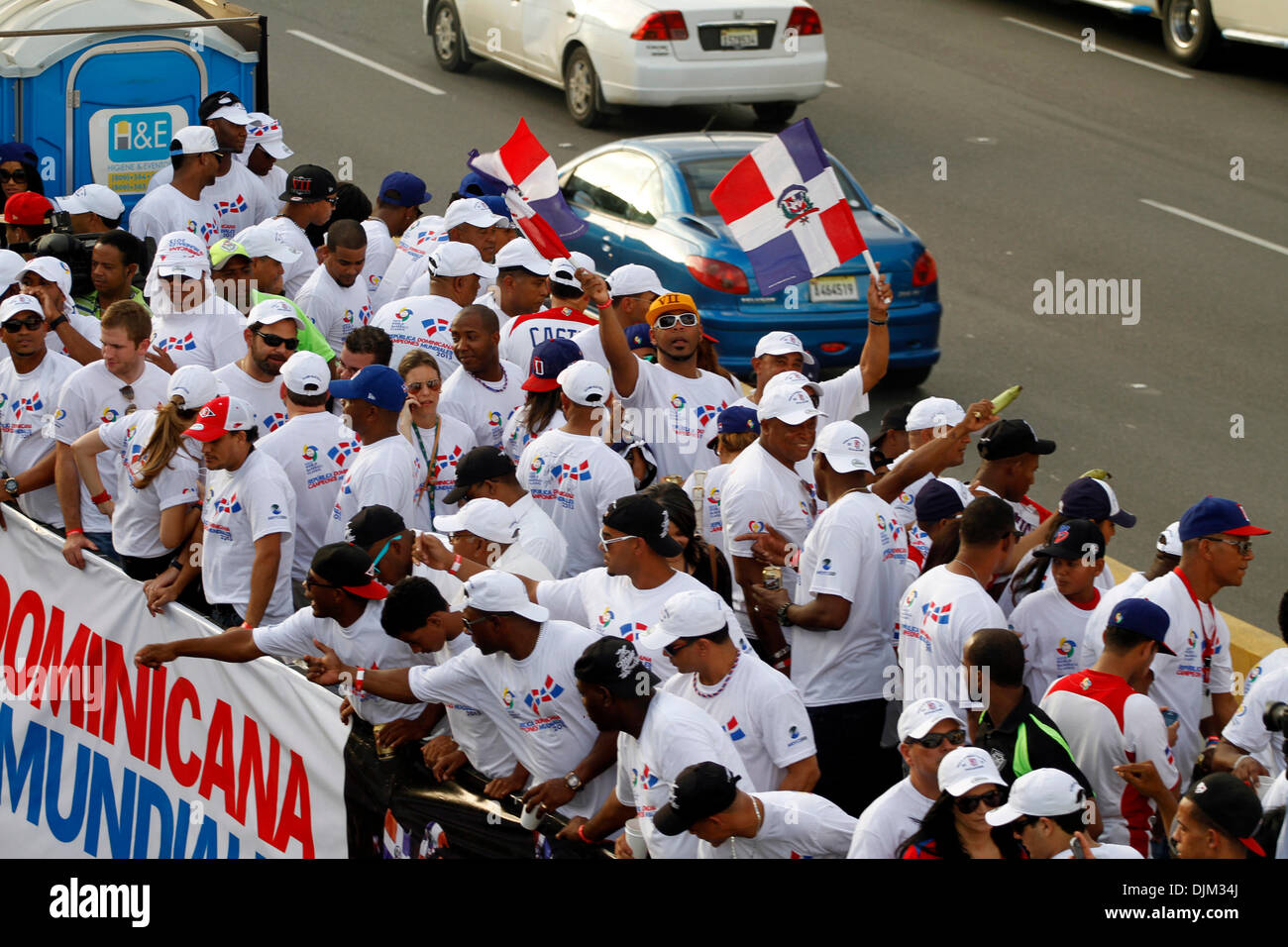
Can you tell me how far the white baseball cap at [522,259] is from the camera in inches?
360

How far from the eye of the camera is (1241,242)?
607 inches

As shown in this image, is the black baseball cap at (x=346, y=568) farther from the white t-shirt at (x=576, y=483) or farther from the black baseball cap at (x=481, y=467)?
the white t-shirt at (x=576, y=483)

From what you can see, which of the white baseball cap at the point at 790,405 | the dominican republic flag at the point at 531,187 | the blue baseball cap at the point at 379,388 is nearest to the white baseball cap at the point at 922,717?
the white baseball cap at the point at 790,405

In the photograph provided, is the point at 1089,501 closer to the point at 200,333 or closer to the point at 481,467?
the point at 481,467

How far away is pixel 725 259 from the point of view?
12.0 metres

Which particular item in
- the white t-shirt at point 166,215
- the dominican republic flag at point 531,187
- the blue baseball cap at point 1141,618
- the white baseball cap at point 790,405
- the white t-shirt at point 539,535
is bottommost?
the white t-shirt at point 539,535

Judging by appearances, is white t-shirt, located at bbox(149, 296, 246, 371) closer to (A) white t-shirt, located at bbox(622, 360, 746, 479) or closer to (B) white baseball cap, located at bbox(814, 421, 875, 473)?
(A) white t-shirt, located at bbox(622, 360, 746, 479)

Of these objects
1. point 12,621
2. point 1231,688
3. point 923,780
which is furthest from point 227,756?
point 1231,688

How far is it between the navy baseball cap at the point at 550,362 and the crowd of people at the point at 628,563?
2cm

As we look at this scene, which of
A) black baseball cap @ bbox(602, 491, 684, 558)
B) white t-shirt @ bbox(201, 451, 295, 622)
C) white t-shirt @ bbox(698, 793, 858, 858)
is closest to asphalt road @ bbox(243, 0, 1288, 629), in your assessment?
black baseball cap @ bbox(602, 491, 684, 558)

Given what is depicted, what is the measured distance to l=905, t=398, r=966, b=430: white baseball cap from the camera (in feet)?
25.6

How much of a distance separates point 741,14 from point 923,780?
12610 millimetres

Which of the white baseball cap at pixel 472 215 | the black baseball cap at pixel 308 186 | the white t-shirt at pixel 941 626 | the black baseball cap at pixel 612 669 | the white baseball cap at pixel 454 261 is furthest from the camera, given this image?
the black baseball cap at pixel 308 186
